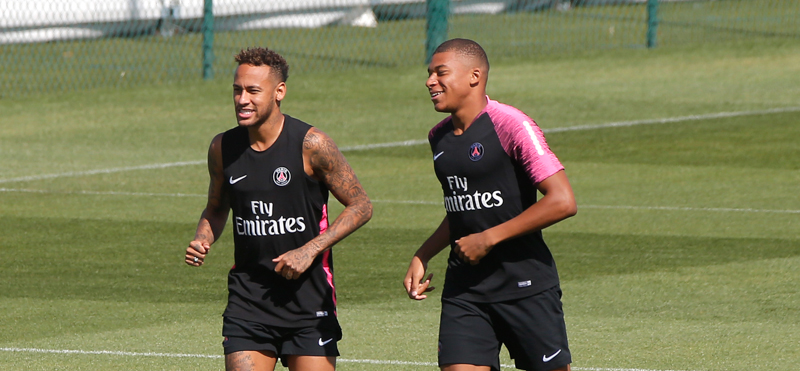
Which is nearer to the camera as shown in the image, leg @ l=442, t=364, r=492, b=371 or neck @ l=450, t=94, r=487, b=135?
leg @ l=442, t=364, r=492, b=371

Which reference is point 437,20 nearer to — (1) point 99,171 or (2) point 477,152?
(1) point 99,171

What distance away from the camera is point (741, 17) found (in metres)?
27.2

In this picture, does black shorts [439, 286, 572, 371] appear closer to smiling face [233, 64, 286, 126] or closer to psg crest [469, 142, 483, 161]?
psg crest [469, 142, 483, 161]

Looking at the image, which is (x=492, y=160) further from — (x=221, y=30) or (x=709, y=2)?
(x=709, y=2)

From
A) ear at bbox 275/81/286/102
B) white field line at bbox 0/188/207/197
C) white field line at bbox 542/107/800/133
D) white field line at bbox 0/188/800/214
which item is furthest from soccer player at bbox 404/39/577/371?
white field line at bbox 542/107/800/133

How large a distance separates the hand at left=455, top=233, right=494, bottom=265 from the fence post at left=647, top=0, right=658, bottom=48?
18.5 m

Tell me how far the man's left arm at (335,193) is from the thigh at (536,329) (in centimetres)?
75

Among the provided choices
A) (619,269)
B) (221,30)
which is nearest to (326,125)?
(221,30)

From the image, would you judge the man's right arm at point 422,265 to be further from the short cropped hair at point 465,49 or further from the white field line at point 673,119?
the white field line at point 673,119

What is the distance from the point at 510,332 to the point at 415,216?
700cm

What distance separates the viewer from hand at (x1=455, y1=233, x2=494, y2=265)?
18.0 feet

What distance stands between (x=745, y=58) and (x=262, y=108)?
61.7 ft

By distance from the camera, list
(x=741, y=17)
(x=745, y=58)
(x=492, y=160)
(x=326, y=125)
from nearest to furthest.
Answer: (x=492, y=160)
(x=326, y=125)
(x=745, y=58)
(x=741, y=17)

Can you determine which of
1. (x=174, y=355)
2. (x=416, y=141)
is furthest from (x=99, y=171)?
(x=174, y=355)
